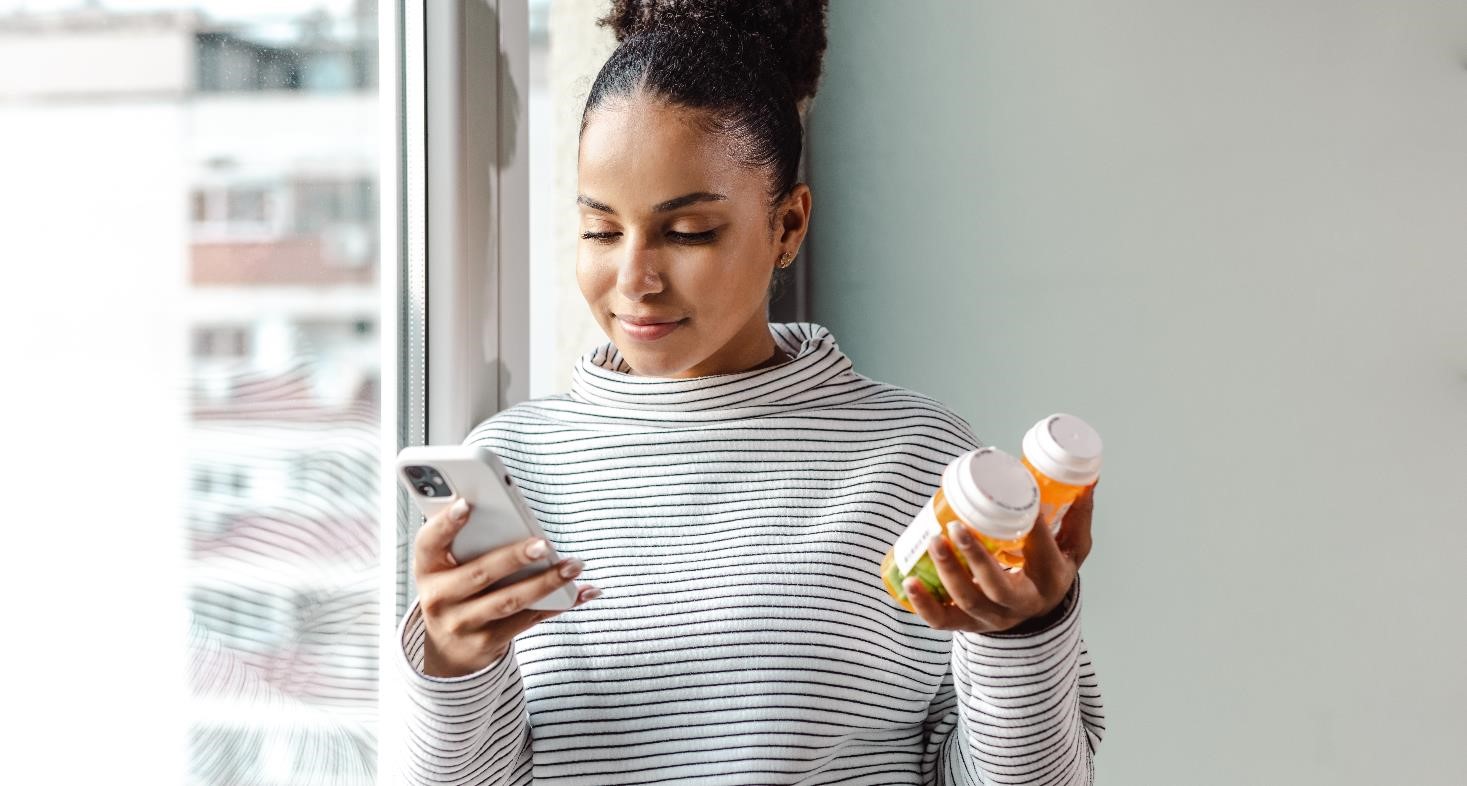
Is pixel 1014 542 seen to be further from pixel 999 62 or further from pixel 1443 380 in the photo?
pixel 999 62

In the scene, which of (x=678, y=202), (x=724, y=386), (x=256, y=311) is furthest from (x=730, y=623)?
(x=256, y=311)

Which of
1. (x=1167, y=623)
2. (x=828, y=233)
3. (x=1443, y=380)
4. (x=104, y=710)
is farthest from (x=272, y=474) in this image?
(x=1443, y=380)

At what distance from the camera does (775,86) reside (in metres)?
0.82

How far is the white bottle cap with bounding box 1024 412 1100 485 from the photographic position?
568 mm

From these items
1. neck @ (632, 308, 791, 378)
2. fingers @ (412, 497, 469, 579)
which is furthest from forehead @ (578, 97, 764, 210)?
fingers @ (412, 497, 469, 579)

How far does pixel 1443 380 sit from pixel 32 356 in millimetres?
1140

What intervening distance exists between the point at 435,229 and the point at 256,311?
224 millimetres

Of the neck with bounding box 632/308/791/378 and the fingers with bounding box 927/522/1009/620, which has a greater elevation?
the neck with bounding box 632/308/791/378

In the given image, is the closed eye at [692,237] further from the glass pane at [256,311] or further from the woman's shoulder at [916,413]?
the glass pane at [256,311]

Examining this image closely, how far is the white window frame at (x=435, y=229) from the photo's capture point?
1.02 m

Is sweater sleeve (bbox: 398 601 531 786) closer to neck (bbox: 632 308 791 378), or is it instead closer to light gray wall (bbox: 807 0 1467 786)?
neck (bbox: 632 308 791 378)

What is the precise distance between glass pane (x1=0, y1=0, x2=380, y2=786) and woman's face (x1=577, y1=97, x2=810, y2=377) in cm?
26

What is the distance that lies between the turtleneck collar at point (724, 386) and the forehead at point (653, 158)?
141 mm

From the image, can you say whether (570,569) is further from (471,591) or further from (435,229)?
(435,229)
